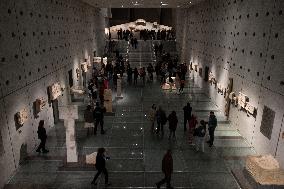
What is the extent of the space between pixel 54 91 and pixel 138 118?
445 centimetres

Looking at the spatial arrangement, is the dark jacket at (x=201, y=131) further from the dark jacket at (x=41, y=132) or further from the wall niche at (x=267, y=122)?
the dark jacket at (x=41, y=132)

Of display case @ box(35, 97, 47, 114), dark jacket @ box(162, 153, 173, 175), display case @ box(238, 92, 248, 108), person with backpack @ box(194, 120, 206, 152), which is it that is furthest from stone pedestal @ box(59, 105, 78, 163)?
display case @ box(238, 92, 248, 108)

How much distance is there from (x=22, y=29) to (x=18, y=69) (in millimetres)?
1550

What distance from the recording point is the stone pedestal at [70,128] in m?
9.68

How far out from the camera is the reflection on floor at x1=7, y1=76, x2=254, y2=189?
29.8 ft

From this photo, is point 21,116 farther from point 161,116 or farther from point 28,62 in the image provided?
point 161,116

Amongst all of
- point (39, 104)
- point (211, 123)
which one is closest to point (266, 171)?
point (211, 123)

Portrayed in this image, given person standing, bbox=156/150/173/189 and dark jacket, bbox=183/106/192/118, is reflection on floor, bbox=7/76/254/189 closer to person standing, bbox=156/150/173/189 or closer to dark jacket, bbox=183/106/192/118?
person standing, bbox=156/150/173/189

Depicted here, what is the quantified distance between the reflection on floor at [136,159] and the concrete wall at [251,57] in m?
1.19

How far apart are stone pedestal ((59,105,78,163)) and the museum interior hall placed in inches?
1.4

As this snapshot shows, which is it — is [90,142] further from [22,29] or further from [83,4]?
[83,4]

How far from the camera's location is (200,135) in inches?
425

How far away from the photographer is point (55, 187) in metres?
8.77

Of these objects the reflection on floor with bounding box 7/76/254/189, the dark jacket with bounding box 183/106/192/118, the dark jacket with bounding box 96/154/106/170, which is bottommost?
the reflection on floor with bounding box 7/76/254/189
